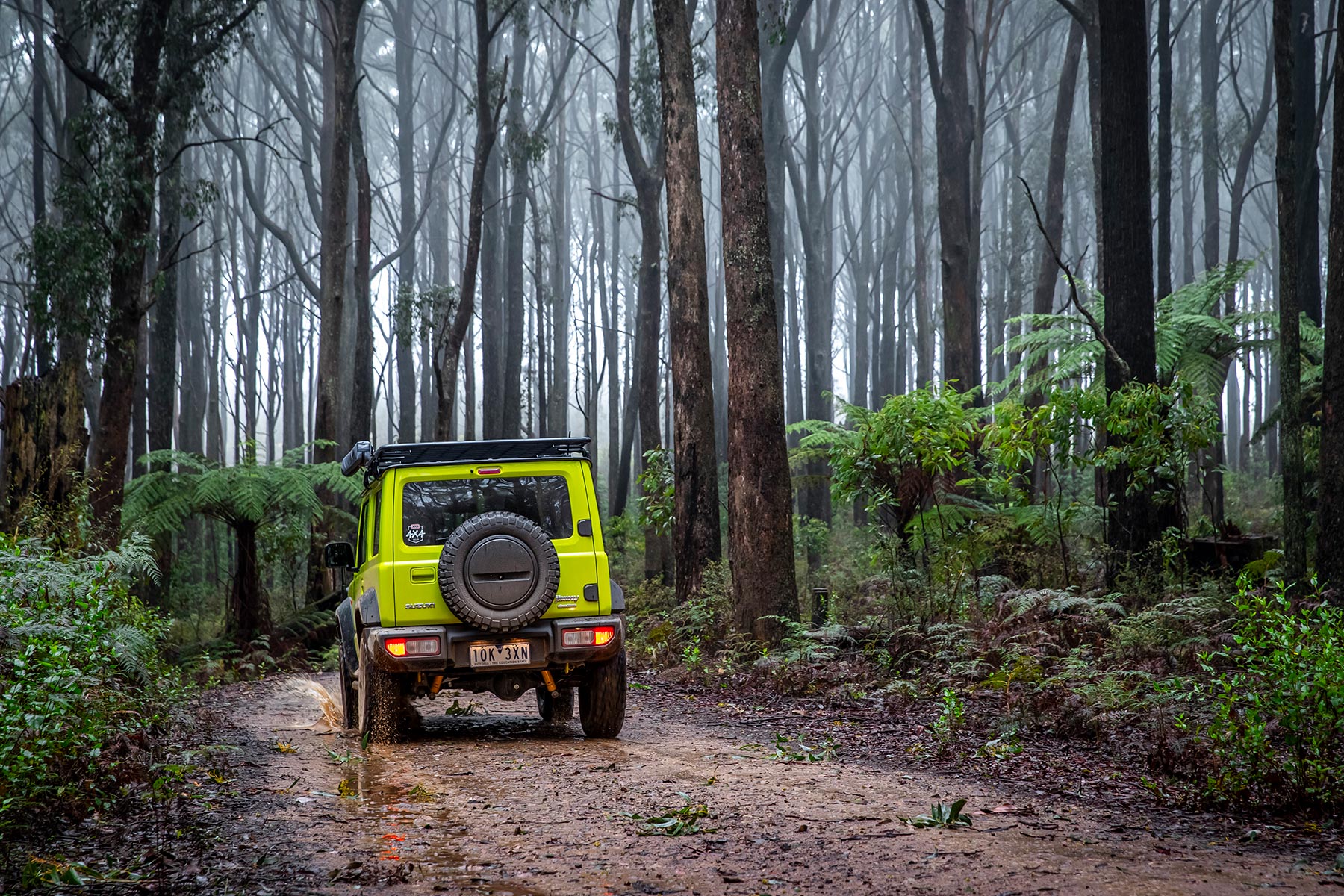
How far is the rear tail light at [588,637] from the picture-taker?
24.2 feet

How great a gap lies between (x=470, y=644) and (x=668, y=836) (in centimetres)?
302

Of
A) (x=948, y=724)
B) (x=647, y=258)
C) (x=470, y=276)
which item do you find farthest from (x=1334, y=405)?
(x=470, y=276)

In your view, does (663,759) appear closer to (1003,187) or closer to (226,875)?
(226,875)

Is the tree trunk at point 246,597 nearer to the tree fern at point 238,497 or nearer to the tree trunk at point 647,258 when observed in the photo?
the tree fern at point 238,497

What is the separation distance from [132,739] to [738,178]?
25.8ft

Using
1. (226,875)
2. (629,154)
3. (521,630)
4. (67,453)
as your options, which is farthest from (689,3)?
(226,875)

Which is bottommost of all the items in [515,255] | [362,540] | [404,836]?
[404,836]

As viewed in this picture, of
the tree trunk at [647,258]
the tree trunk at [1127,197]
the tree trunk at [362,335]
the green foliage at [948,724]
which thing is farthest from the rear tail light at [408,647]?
the tree trunk at [362,335]

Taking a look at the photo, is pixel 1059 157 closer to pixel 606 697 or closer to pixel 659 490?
pixel 659 490

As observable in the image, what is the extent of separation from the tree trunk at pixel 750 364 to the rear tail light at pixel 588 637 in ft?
11.7

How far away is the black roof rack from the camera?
771cm

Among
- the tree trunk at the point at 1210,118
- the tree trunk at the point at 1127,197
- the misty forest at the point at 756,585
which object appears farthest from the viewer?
the tree trunk at the point at 1210,118

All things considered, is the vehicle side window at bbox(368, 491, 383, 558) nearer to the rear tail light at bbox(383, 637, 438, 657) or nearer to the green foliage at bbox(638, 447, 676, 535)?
the rear tail light at bbox(383, 637, 438, 657)

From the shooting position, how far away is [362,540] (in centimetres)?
859
